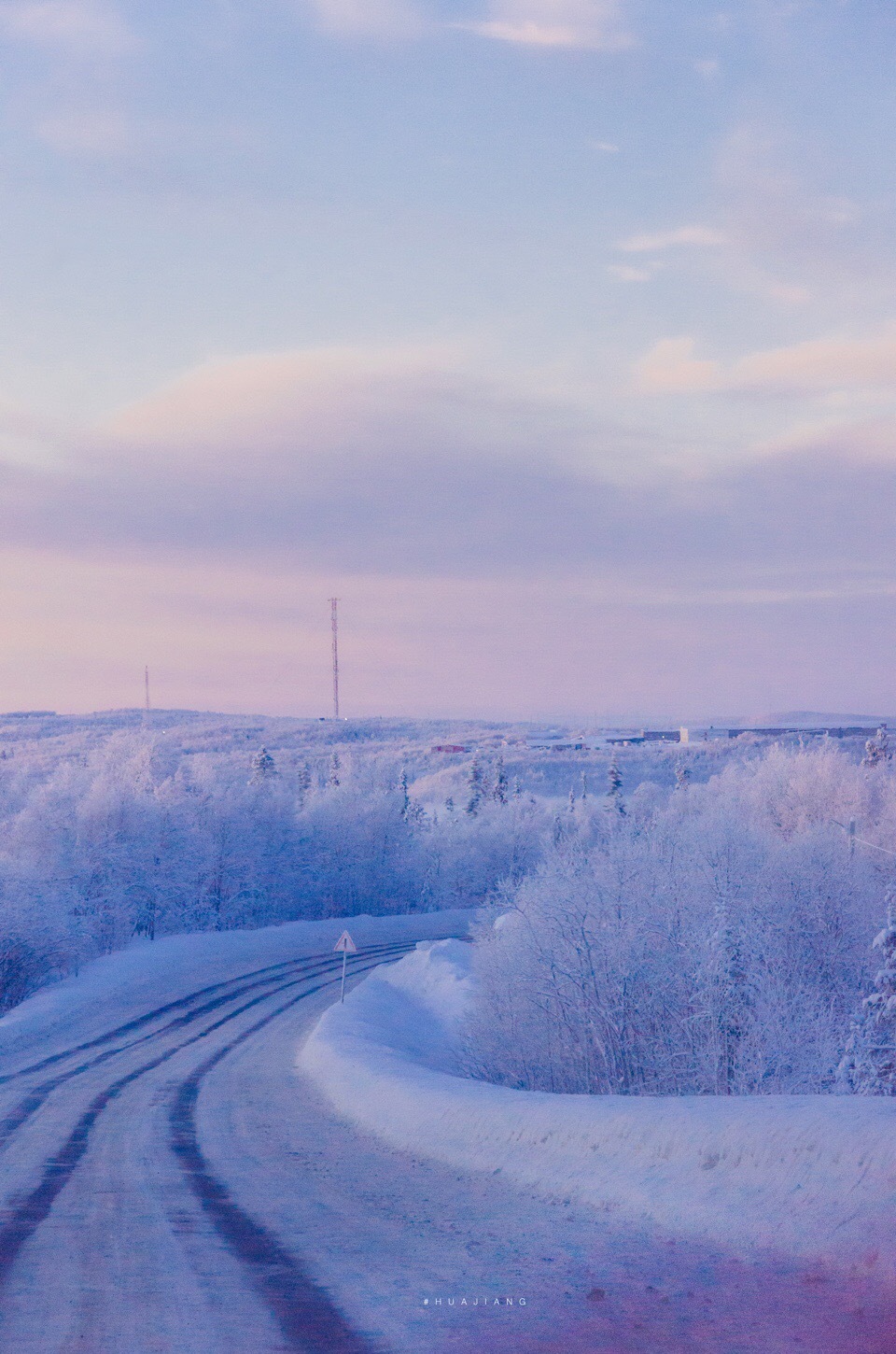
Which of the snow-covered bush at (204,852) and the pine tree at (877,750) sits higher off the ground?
the pine tree at (877,750)

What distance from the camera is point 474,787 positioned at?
101 metres

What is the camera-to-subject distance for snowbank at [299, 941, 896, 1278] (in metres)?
8.88

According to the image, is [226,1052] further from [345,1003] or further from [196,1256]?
[196,1256]

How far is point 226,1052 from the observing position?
28.8 meters

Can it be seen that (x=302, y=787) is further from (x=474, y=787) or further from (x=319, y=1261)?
(x=319, y=1261)

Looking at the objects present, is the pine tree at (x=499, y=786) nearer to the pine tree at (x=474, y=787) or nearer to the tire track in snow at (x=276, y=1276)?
the pine tree at (x=474, y=787)

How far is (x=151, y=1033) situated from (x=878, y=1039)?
1998 cm

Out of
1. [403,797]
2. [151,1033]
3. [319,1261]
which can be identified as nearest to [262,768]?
[403,797]

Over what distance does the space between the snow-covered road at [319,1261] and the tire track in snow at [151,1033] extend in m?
0.35

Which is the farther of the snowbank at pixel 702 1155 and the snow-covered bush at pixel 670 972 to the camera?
the snow-covered bush at pixel 670 972

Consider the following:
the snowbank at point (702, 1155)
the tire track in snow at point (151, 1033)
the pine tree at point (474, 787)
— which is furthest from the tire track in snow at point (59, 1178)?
the pine tree at point (474, 787)

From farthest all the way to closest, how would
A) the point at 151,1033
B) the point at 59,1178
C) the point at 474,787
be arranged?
the point at 474,787 < the point at 151,1033 < the point at 59,1178

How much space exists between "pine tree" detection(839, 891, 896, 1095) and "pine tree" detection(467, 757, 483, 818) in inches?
2799

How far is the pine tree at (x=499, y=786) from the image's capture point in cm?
10112
